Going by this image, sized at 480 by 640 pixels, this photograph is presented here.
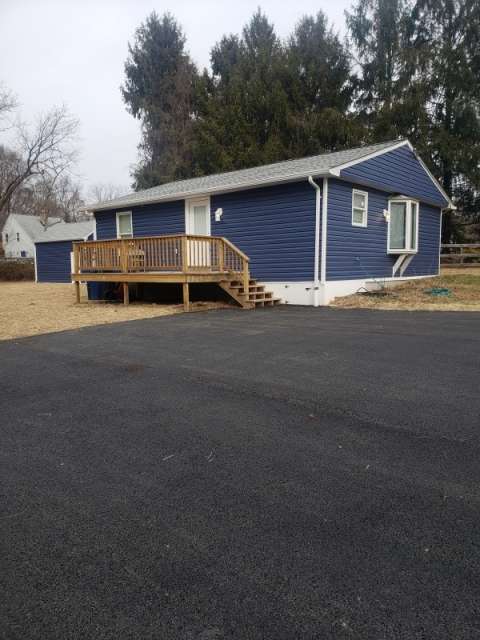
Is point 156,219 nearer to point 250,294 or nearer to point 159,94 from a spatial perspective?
point 250,294

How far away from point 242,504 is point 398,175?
13.4 meters

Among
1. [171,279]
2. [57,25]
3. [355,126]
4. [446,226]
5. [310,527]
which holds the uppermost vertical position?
[57,25]

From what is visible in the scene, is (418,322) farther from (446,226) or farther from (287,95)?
(287,95)

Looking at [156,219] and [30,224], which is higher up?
[30,224]

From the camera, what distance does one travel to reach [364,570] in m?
1.66

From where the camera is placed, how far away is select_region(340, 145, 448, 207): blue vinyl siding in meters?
11.8

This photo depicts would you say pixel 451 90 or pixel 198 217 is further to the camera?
pixel 451 90

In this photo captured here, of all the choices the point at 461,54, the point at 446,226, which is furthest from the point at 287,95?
the point at 446,226

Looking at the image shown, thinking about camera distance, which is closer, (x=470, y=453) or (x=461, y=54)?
(x=470, y=453)

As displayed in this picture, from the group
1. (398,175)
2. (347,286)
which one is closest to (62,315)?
(347,286)

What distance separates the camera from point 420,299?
11102 mm

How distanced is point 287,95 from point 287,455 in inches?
1075

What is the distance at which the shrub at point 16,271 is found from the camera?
91.6 ft

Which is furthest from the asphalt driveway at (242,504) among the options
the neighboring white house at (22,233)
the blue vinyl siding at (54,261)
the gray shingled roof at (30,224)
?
the gray shingled roof at (30,224)
